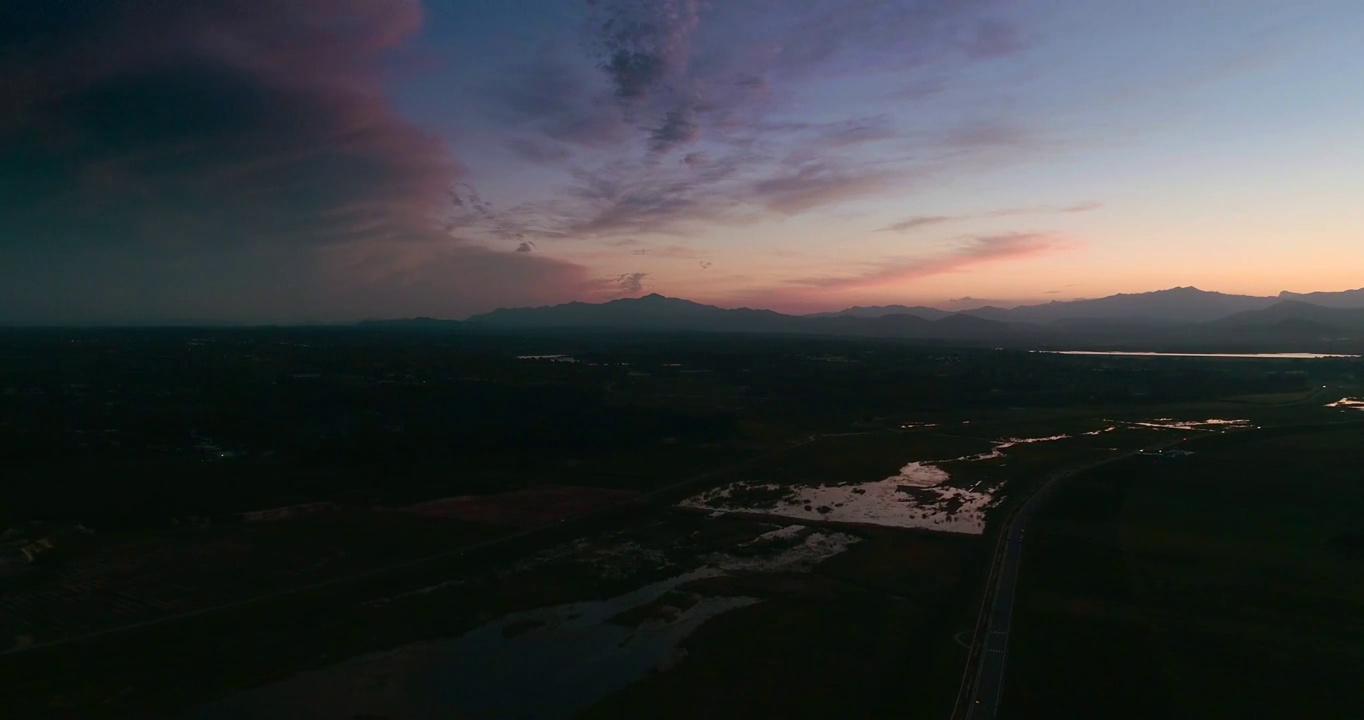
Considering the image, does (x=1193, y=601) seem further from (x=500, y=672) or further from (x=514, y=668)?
(x=500, y=672)

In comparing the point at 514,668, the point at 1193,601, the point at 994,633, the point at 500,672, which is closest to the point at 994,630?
the point at 994,633

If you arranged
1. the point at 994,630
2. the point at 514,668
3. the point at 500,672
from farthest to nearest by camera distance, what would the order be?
the point at 994,630, the point at 514,668, the point at 500,672

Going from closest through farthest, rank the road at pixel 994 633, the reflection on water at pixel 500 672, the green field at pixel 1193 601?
the road at pixel 994 633 < the reflection on water at pixel 500 672 < the green field at pixel 1193 601

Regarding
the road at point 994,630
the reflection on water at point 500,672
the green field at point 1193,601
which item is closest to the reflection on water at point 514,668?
the reflection on water at point 500,672

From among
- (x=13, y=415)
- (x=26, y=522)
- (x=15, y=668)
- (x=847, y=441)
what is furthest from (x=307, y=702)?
(x=13, y=415)

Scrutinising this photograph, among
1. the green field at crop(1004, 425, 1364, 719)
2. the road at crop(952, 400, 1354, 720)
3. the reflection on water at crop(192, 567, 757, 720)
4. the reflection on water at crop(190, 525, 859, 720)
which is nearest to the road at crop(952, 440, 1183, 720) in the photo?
the road at crop(952, 400, 1354, 720)

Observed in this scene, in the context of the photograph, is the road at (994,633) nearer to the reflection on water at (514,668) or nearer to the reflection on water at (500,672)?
the reflection on water at (514,668)
